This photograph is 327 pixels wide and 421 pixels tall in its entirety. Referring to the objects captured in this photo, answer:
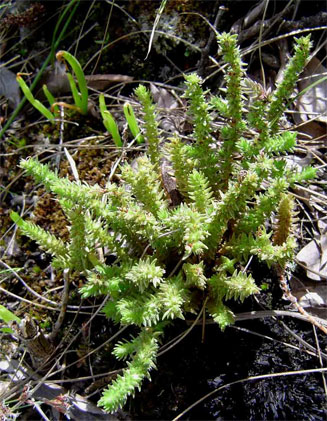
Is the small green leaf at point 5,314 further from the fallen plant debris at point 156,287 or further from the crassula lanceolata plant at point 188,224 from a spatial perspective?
the crassula lanceolata plant at point 188,224

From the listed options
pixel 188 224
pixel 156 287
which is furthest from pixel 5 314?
pixel 188 224

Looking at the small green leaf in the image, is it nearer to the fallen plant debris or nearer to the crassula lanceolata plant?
the fallen plant debris

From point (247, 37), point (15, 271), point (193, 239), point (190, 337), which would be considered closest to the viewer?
point (193, 239)

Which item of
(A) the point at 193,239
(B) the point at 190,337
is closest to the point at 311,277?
(B) the point at 190,337

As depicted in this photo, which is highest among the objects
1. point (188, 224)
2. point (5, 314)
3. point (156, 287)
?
point (188, 224)

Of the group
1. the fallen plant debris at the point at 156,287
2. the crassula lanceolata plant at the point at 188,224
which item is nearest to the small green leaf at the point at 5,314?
the fallen plant debris at the point at 156,287

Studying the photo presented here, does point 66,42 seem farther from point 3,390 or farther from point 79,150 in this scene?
point 3,390

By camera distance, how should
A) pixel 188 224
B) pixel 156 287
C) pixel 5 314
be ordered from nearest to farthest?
1. pixel 188 224
2. pixel 156 287
3. pixel 5 314

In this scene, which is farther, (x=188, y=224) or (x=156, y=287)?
(x=156, y=287)

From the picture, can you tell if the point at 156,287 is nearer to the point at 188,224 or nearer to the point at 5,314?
the point at 188,224
